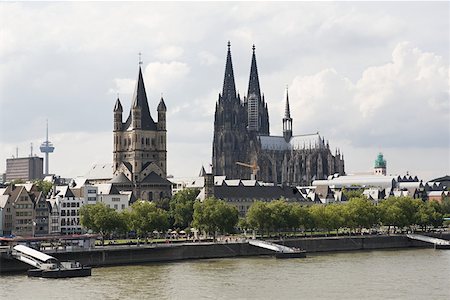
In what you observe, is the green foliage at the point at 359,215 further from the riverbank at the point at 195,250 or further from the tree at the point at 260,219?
the tree at the point at 260,219

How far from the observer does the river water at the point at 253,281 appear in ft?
238

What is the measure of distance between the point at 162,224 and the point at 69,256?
28774mm

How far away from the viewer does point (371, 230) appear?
15538 centimetres

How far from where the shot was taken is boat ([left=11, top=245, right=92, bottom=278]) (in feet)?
277

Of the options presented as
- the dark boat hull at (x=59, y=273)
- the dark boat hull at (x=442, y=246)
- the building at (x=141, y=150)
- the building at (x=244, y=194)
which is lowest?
the dark boat hull at (x=59, y=273)

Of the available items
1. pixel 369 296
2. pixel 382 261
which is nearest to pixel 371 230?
pixel 382 261

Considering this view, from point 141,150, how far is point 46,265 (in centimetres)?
8689

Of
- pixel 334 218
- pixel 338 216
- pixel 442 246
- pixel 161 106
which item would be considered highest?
pixel 161 106

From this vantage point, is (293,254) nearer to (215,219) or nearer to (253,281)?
(215,219)

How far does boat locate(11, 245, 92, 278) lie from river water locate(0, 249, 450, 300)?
130 cm

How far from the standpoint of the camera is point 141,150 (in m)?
173

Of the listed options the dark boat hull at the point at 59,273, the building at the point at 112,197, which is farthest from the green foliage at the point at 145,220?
the dark boat hull at the point at 59,273

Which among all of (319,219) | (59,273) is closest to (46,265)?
(59,273)

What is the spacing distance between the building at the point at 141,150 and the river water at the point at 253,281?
63.3m
